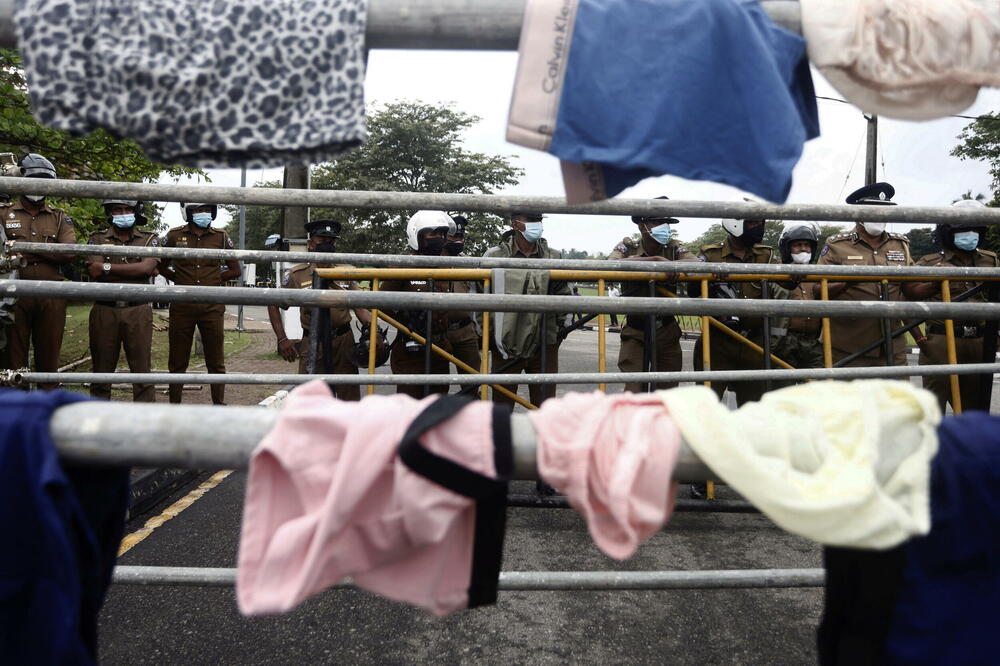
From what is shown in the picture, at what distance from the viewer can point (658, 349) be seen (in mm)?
5844

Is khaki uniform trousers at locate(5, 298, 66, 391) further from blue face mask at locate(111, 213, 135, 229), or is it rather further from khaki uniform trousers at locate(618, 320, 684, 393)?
khaki uniform trousers at locate(618, 320, 684, 393)

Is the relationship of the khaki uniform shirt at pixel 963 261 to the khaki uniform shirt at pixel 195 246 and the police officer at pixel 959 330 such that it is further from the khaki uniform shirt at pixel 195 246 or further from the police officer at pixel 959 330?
the khaki uniform shirt at pixel 195 246

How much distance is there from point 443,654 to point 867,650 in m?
2.07

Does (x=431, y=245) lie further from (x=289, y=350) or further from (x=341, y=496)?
(x=341, y=496)

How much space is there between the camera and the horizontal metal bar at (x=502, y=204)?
1682 mm

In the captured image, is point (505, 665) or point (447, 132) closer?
point (505, 665)

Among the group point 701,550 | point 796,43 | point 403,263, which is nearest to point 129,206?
Answer: point 403,263

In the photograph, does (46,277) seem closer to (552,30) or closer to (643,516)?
(552,30)

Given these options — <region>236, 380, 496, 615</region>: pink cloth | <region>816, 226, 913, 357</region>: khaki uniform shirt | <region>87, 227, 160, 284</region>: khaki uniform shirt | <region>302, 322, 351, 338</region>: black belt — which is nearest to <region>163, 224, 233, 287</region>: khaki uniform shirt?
<region>87, 227, 160, 284</region>: khaki uniform shirt

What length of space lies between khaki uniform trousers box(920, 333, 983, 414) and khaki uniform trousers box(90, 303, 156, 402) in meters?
7.16

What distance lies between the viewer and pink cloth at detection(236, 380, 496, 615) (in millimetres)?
822

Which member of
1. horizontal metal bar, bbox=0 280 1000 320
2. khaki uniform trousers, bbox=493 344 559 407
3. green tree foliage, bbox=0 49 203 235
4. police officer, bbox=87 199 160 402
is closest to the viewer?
horizontal metal bar, bbox=0 280 1000 320

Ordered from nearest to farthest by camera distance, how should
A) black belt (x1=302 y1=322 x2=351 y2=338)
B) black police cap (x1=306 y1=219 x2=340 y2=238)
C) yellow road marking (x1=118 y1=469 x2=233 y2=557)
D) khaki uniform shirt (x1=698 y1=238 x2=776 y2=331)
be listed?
yellow road marking (x1=118 y1=469 x2=233 y2=557), khaki uniform shirt (x1=698 y1=238 x2=776 y2=331), black belt (x1=302 y1=322 x2=351 y2=338), black police cap (x1=306 y1=219 x2=340 y2=238)

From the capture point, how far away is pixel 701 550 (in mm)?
3730
